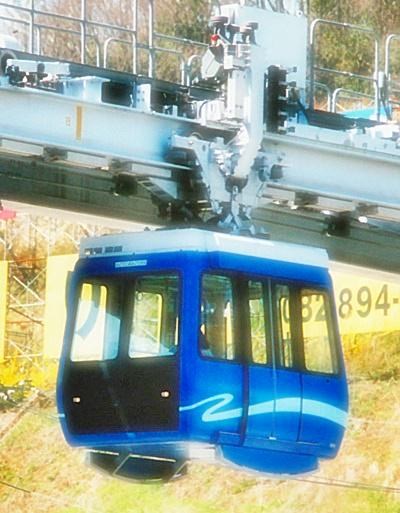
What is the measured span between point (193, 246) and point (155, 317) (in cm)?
80

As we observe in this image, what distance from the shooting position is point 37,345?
4484cm

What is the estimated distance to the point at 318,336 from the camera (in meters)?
19.0

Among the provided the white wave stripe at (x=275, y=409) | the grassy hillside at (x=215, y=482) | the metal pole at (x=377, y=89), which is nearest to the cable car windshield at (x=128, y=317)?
the white wave stripe at (x=275, y=409)

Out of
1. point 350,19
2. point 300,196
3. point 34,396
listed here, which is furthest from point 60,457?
point 300,196

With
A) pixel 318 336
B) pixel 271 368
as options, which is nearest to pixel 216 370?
pixel 271 368

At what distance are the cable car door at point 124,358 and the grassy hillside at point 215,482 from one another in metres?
20.1

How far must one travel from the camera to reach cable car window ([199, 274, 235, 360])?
58.3ft

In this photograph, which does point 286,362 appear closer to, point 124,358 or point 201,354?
point 201,354

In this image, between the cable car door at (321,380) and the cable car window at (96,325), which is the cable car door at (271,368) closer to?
the cable car door at (321,380)

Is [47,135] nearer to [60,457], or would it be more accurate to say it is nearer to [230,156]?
[230,156]

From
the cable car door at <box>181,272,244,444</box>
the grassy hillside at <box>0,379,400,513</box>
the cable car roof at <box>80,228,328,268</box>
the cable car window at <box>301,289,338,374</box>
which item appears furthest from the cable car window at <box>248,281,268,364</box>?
the grassy hillside at <box>0,379,400,513</box>

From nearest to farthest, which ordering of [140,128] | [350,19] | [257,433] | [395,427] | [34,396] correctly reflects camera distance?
1. [257,433]
2. [140,128]
3. [395,427]
4. [34,396]
5. [350,19]

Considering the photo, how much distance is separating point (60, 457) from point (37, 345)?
2.62 meters

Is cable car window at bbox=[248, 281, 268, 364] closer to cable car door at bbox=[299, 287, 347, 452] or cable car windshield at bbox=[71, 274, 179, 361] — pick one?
cable car door at bbox=[299, 287, 347, 452]
